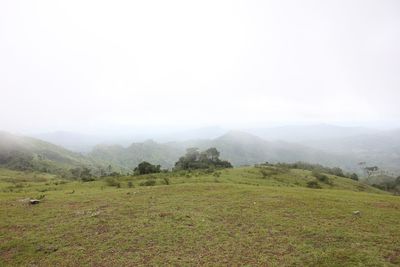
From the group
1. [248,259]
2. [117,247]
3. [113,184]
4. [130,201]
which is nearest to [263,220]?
[248,259]

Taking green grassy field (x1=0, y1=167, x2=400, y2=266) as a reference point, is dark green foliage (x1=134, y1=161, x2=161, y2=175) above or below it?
below

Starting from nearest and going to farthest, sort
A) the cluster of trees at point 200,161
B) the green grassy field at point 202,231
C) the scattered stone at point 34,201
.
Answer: the green grassy field at point 202,231 < the scattered stone at point 34,201 < the cluster of trees at point 200,161

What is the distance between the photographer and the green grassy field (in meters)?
14.1

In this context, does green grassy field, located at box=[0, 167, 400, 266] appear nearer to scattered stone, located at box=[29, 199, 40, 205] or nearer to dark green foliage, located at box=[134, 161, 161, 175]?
scattered stone, located at box=[29, 199, 40, 205]

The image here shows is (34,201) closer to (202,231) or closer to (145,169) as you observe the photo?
(202,231)

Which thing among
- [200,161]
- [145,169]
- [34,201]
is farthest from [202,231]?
[200,161]

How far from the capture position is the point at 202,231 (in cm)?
1736

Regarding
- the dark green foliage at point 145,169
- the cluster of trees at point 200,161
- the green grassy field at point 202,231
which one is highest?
the green grassy field at point 202,231

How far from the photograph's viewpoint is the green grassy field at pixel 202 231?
14.1 meters

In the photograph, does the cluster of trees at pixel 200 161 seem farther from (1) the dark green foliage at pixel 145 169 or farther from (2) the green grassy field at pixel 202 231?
(2) the green grassy field at pixel 202 231

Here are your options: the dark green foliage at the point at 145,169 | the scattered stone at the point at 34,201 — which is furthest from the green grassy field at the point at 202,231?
the dark green foliage at the point at 145,169

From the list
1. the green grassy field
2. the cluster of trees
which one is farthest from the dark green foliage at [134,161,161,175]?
the green grassy field

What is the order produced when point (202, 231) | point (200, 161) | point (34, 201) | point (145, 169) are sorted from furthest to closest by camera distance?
point (200, 161), point (145, 169), point (34, 201), point (202, 231)

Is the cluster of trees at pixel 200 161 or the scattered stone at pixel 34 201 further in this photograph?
the cluster of trees at pixel 200 161
